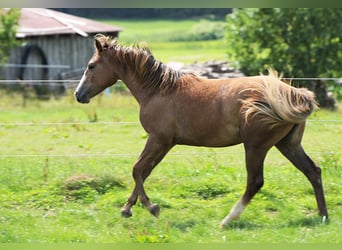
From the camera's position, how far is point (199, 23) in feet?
143

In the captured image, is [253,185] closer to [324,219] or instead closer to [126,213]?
[324,219]

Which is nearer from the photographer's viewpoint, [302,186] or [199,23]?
[302,186]

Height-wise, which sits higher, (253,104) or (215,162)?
(253,104)

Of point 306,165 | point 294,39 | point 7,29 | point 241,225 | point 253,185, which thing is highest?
point 306,165

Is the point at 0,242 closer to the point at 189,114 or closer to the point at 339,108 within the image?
the point at 189,114

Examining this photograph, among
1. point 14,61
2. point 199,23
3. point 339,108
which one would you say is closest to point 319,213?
point 339,108

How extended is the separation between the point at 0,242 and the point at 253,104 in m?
2.61

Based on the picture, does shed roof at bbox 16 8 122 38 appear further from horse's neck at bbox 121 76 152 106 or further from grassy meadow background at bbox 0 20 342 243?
horse's neck at bbox 121 76 152 106

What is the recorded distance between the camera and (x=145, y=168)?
7066mm

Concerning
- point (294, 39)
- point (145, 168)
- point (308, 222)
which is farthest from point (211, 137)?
point (294, 39)

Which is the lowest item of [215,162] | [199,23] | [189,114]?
[199,23]

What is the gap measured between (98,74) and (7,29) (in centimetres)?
1602

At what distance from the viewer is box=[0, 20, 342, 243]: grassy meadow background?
6.37 meters

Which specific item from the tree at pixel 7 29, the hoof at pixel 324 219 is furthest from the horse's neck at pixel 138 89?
the tree at pixel 7 29
